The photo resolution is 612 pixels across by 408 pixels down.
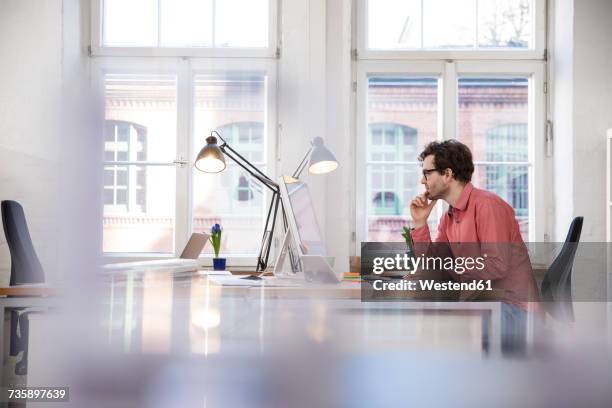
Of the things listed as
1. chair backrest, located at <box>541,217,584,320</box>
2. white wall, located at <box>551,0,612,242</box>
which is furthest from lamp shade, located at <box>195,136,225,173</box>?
white wall, located at <box>551,0,612,242</box>

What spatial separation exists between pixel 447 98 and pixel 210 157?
1.54 m

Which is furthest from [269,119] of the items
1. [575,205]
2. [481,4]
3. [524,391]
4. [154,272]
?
[524,391]

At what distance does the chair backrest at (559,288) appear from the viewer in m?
0.40

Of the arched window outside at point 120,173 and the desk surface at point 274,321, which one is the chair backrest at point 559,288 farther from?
the arched window outside at point 120,173

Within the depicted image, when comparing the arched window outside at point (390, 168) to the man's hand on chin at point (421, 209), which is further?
the arched window outside at point (390, 168)

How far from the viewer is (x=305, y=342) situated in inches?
15.1

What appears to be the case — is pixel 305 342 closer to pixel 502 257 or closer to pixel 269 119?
pixel 502 257

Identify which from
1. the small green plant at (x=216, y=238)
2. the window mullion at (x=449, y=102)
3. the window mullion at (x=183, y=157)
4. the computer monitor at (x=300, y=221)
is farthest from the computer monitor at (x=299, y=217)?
the window mullion at (x=449, y=102)

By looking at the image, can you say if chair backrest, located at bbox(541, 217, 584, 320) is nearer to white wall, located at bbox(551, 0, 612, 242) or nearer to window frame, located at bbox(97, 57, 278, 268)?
white wall, located at bbox(551, 0, 612, 242)

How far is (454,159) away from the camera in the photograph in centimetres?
118

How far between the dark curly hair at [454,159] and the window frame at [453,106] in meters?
1.76

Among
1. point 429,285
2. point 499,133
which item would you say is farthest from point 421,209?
point 499,133

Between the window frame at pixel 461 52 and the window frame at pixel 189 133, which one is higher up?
the window frame at pixel 461 52

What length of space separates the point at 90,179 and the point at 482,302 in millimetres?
266
